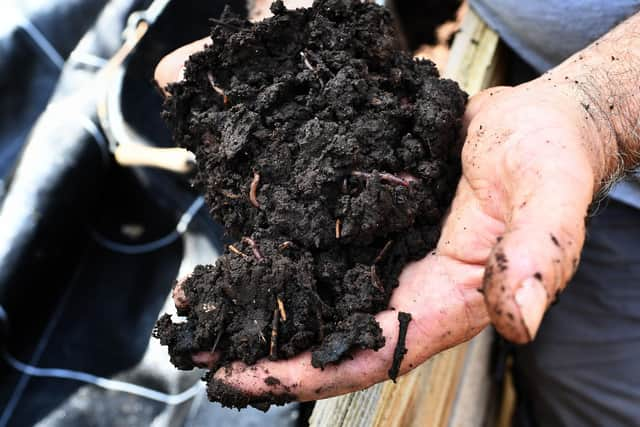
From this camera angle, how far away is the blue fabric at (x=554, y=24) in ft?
4.88

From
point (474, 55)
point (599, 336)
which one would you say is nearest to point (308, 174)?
point (474, 55)

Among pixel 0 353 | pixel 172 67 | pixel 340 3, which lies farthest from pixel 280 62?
pixel 0 353

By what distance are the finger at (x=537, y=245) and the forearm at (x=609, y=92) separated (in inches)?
8.2

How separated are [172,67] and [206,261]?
600mm

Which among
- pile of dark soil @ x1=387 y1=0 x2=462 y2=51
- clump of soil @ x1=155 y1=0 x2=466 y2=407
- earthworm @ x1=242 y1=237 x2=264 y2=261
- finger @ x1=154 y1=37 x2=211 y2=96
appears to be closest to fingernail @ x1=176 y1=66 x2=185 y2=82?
finger @ x1=154 y1=37 x2=211 y2=96

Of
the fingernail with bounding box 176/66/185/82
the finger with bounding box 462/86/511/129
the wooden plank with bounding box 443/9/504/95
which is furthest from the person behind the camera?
the wooden plank with bounding box 443/9/504/95

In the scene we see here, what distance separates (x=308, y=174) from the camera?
45.2 inches

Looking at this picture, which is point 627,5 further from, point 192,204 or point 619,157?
point 192,204

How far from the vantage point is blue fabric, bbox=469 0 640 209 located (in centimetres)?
149

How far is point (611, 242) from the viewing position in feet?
5.82

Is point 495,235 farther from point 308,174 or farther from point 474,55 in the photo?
point 474,55

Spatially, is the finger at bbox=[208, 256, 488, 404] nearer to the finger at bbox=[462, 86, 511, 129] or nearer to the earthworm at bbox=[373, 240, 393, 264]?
the earthworm at bbox=[373, 240, 393, 264]

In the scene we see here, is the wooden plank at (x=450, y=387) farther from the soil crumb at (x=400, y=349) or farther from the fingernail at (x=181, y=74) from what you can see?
the fingernail at (x=181, y=74)

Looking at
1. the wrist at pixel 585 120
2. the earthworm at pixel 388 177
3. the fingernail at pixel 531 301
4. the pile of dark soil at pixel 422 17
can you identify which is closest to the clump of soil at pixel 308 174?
the earthworm at pixel 388 177
